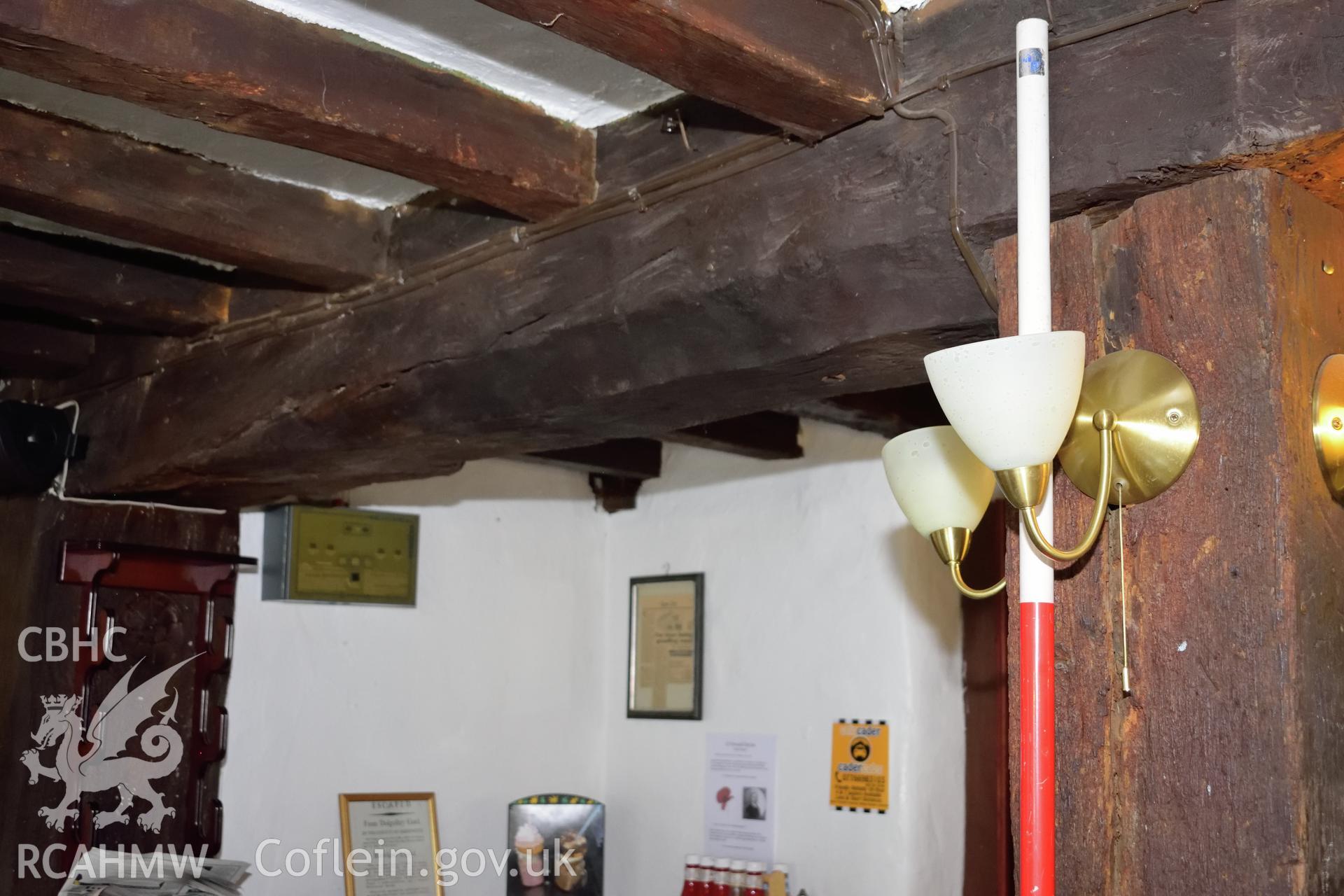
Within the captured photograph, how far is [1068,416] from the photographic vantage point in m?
0.96

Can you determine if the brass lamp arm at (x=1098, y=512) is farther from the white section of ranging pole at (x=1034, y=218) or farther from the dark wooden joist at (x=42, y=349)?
the dark wooden joist at (x=42, y=349)

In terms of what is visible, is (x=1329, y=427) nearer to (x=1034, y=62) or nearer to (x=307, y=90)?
(x=1034, y=62)

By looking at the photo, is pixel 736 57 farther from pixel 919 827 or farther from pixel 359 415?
pixel 919 827

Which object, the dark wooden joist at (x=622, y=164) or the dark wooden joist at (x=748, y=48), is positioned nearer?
the dark wooden joist at (x=748, y=48)

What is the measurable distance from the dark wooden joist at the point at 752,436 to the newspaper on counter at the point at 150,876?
1.22 metres

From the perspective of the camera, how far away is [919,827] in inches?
102

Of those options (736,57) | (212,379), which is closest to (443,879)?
(212,379)

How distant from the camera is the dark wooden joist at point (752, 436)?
2656 mm

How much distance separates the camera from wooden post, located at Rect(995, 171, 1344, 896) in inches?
36.1

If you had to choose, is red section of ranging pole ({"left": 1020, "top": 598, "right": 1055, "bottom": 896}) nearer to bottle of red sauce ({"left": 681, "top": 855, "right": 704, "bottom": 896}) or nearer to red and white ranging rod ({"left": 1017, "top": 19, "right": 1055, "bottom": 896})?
red and white ranging rod ({"left": 1017, "top": 19, "right": 1055, "bottom": 896})

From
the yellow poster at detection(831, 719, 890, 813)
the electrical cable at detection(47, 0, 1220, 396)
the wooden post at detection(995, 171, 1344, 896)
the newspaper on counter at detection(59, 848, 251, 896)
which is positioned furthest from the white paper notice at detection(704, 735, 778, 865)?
the wooden post at detection(995, 171, 1344, 896)

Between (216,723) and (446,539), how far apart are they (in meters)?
0.71

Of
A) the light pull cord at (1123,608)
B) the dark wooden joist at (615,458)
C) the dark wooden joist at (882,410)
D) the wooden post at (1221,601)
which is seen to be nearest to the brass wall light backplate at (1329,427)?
the wooden post at (1221,601)

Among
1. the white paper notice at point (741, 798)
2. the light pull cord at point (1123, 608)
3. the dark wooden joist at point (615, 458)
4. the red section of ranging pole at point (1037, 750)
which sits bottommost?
the white paper notice at point (741, 798)
